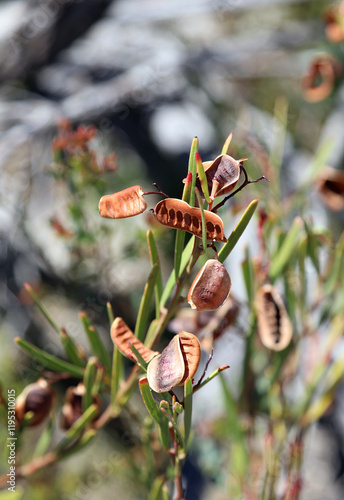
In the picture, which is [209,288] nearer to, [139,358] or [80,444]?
[139,358]

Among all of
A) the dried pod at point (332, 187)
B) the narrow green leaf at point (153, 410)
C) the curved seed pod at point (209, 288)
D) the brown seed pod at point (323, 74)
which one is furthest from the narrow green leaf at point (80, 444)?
the brown seed pod at point (323, 74)

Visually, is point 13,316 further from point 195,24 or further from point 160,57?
point 195,24

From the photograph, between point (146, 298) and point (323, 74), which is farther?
point (323, 74)

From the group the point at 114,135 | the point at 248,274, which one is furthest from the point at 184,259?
the point at 114,135

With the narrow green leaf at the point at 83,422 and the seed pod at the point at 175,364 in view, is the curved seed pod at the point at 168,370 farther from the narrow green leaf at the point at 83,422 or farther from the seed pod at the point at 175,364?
the narrow green leaf at the point at 83,422

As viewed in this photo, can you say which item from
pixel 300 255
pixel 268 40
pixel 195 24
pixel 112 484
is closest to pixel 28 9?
pixel 268 40

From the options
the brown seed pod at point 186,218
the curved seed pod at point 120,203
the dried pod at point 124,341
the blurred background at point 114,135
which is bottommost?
the blurred background at point 114,135

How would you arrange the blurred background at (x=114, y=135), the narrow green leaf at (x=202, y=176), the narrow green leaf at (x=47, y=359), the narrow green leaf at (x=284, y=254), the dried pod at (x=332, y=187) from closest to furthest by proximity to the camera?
1. the narrow green leaf at (x=202, y=176)
2. the narrow green leaf at (x=47, y=359)
3. the narrow green leaf at (x=284, y=254)
4. the dried pod at (x=332, y=187)
5. the blurred background at (x=114, y=135)
